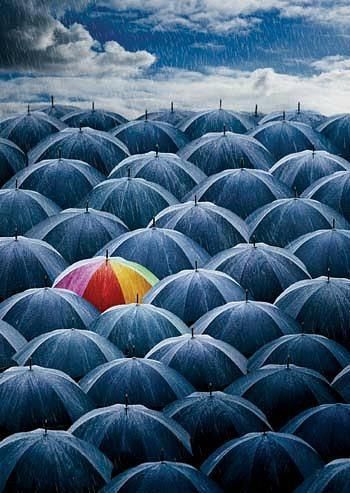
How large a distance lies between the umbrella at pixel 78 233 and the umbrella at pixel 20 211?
113 centimetres

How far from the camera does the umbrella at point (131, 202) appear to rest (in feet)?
123

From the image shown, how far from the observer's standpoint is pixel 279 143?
4338 cm

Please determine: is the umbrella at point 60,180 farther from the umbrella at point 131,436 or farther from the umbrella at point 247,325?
the umbrella at point 131,436

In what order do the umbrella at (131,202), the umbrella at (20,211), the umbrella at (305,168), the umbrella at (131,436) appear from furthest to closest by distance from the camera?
the umbrella at (305,168)
the umbrella at (131,202)
the umbrella at (20,211)
the umbrella at (131,436)

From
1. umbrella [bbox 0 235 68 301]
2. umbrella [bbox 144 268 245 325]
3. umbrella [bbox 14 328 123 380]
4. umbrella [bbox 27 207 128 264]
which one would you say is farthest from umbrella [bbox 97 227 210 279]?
umbrella [bbox 14 328 123 380]

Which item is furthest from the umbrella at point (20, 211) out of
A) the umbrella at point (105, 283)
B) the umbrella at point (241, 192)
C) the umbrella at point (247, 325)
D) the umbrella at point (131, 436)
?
the umbrella at point (131, 436)

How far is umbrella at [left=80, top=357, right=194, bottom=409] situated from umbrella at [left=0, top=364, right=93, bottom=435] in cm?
67

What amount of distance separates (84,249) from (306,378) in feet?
33.4

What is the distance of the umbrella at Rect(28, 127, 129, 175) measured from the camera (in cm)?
4212

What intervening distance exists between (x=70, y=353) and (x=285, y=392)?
13.3 feet

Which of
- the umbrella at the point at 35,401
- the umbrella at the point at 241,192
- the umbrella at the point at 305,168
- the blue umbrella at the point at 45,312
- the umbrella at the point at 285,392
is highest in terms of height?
the umbrella at the point at 35,401

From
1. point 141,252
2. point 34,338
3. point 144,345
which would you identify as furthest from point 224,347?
point 141,252

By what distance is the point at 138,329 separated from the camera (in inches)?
1138

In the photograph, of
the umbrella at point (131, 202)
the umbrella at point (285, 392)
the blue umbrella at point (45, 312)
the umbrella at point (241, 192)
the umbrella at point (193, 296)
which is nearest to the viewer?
the umbrella at point (285, 392)
